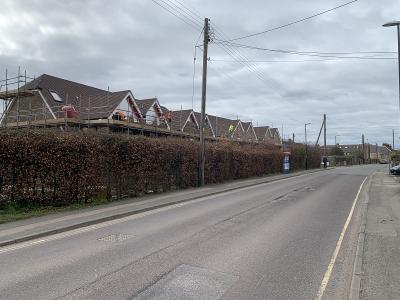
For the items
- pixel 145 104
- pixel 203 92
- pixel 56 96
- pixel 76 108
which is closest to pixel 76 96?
pixel 56 96

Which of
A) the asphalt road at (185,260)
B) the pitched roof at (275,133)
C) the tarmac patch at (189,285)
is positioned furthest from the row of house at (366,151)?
the tarmac patch at (189,285)

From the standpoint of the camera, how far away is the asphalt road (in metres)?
6.09

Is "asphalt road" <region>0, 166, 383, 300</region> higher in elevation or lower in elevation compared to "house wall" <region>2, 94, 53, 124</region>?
lower

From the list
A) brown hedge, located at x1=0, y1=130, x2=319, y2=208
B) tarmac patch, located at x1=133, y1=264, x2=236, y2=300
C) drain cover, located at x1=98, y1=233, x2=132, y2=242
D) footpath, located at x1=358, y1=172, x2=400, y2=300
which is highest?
brown hedge, located at x1=0, y1=130, x2=319, y2=208

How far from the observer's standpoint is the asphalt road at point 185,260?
6.09 m

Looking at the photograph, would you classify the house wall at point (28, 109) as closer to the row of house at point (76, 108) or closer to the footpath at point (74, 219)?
the row of house at point (76, 108)

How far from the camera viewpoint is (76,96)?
43281mm

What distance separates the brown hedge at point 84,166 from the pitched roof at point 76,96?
1744cm

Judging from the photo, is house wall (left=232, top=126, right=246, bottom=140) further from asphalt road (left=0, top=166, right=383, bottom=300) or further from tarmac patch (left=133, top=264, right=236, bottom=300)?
tarmac patch (left=133, top=264, right=236, bottom=300)

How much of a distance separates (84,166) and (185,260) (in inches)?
347

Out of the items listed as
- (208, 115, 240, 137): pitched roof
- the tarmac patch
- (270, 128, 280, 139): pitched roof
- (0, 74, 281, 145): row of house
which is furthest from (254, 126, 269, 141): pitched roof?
the tarmac patch

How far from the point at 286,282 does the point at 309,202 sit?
1173 cm

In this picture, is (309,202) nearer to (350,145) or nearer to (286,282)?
(286,282)

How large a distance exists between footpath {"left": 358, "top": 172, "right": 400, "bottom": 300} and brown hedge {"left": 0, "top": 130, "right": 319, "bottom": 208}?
31.0ft
